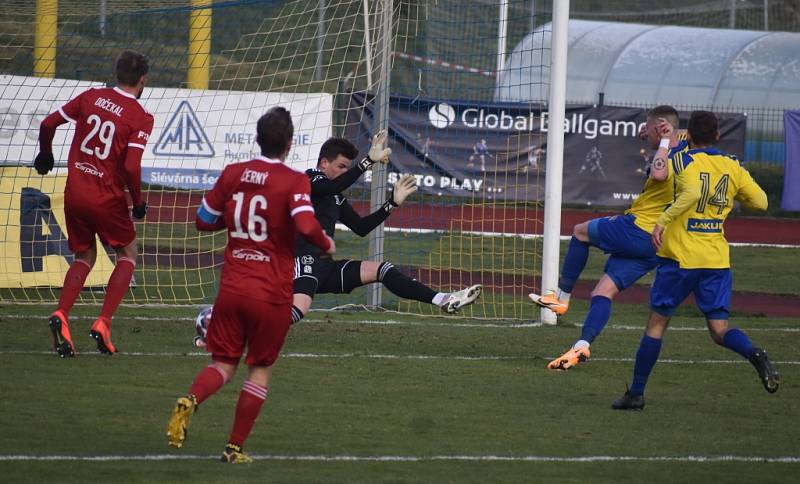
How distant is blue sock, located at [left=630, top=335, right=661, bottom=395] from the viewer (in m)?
7.73

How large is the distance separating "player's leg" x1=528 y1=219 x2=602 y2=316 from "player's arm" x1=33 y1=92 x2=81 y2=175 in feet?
12.6

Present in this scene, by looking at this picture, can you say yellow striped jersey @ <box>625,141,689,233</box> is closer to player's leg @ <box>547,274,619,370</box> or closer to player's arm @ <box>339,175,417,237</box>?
player's leg @ <box>547,274,619,370</box>

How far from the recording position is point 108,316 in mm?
8859

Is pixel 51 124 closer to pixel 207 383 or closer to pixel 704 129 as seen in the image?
pixel 207 383

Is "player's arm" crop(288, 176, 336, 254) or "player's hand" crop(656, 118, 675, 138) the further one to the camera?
"player's hand" crop(656, 118, 675, 138)

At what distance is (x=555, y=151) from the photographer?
37.0 feet

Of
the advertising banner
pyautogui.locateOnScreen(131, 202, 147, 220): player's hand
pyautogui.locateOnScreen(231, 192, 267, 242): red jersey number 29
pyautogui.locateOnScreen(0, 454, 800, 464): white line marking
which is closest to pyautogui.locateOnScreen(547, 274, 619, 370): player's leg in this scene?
pyautogui.locateOnScreen(0, 454, 800, 464): white line marking

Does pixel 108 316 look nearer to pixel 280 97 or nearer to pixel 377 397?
pixel 377 397

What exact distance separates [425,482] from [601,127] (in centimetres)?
1965

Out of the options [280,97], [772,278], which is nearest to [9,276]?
[280,97]

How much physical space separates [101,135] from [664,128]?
4.05 metres

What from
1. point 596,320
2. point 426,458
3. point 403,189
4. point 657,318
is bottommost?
point 426,458

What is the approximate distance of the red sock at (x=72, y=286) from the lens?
344 inches

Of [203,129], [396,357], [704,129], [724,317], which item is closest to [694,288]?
[724,317]
